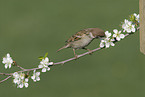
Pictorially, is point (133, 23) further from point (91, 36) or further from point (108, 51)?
point (108, 51)

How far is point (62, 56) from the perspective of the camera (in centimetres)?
913

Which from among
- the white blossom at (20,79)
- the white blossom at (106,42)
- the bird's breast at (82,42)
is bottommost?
the white blossom at (20,79)

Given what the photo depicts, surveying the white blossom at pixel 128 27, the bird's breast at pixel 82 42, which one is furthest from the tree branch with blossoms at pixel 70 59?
the bird's breast at pixel 82 42

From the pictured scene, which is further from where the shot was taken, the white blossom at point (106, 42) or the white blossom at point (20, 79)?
the white blossom at point (20, 79)

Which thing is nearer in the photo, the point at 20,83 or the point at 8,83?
the point at 20,83

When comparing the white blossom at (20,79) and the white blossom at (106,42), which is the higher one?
the white blossom at (106,42)

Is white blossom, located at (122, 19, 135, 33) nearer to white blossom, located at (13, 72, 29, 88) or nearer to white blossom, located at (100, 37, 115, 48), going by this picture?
white blossom, located at (100, 37, 115, 48)

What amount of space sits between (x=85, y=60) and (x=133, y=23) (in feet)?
20.7

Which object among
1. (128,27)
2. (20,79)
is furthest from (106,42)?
(20,79)

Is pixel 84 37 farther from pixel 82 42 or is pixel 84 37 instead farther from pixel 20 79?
pixel 20 79

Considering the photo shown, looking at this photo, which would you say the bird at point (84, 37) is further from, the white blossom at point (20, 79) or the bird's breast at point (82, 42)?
the white blossom at point (20, 79)

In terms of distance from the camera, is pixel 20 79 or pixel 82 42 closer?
pixel 20 79

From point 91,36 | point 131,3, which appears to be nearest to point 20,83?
point 91,36

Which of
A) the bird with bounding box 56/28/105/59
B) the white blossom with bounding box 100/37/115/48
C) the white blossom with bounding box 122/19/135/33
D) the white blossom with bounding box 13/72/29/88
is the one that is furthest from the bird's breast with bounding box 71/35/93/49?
the white blossom with bounding box 13/72/29/88
